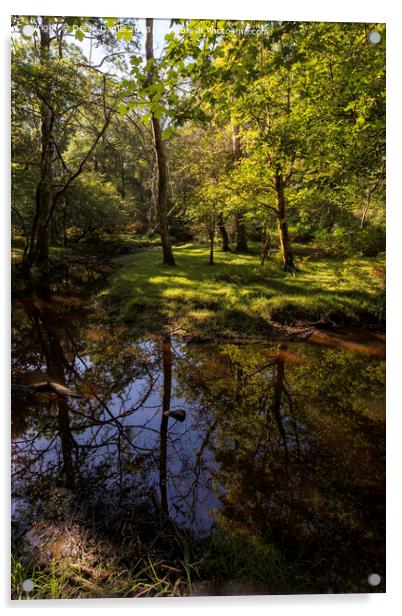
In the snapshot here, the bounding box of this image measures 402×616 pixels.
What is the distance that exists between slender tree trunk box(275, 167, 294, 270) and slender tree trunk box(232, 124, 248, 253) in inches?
39.9

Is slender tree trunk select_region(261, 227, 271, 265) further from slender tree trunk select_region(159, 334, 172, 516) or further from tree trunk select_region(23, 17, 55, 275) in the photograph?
tree trunk select_region(23, 17, 55, 275)

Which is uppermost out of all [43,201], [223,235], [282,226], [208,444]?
[43,201]

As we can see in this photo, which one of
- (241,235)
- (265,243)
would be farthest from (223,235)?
(265,243)

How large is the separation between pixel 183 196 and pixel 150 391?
3.94 meters

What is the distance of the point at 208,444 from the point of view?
290 centimetres

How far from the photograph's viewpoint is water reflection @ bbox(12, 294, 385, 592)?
2.21m

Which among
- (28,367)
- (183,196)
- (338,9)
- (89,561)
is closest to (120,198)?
(183,196)

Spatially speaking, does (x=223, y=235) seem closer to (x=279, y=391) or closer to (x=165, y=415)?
(x=279, y=391)

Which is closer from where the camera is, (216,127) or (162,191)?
(216,127)

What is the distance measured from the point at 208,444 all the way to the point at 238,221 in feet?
13.1

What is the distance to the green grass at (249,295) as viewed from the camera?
4145mm

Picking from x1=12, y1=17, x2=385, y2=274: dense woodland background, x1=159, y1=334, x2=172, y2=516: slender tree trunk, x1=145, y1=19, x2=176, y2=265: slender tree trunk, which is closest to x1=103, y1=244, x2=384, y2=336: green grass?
x1=12, y1=17, x2=385, y2=274: dense woodland background

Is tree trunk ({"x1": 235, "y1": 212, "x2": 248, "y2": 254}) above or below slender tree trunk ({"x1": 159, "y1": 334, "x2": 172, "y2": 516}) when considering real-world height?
above
